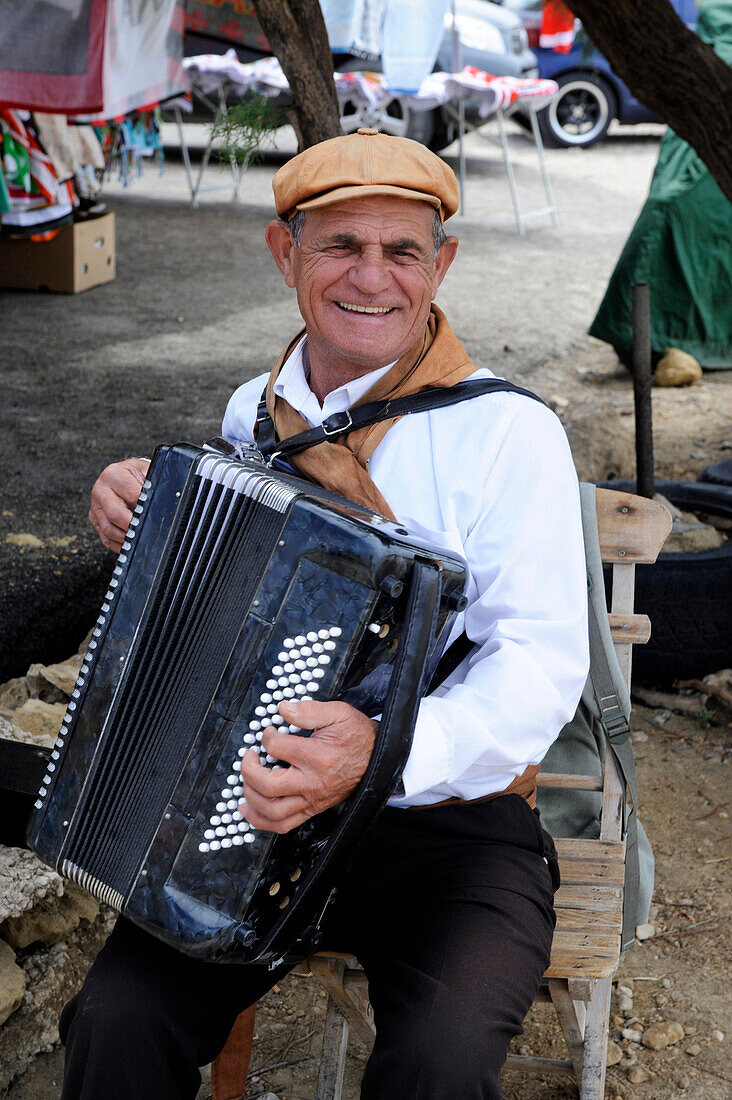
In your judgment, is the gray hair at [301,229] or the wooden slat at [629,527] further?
the wooden slat at [629,527]

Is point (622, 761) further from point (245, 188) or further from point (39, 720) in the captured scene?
point (245, 188)

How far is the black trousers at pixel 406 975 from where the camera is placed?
1519 mm

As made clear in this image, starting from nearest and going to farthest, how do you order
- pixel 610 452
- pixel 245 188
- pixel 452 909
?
pixel 452 909
pixel 610 452
pixel 245 188

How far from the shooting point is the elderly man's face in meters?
1.85

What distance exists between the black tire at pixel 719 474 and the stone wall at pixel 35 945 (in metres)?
2.87

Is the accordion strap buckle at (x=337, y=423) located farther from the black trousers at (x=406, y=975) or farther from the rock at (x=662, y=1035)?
the rock at (x=662, y=1035)

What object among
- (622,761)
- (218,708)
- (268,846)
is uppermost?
(218,708)

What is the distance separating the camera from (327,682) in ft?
4.99

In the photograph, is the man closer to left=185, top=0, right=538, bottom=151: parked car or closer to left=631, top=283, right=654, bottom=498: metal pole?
left=631, top=283, right=654, bottom=498: metal pole

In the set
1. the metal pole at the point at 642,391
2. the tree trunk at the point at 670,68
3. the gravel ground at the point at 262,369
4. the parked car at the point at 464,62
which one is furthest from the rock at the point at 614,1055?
the parked car at the point at 464,62

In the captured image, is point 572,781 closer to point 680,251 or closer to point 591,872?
point 591,872

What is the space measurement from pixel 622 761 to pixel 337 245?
110cm

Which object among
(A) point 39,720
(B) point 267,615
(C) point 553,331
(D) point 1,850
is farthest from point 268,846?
(C) point 553,331

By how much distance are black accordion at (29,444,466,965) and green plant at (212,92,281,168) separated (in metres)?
2.13
